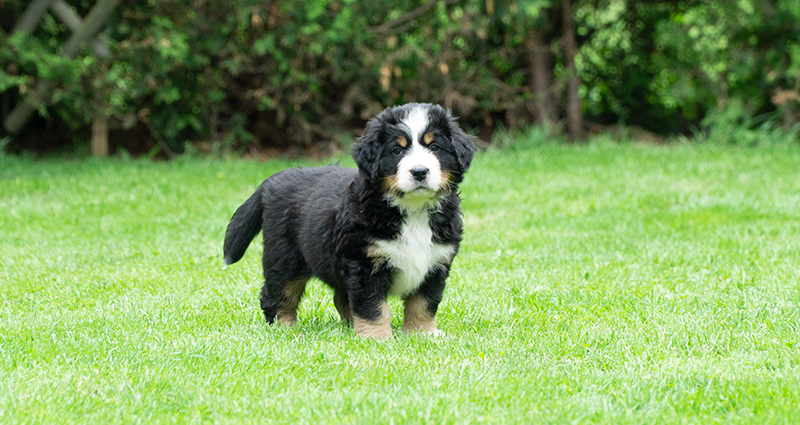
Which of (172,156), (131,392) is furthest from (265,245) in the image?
(172,156)

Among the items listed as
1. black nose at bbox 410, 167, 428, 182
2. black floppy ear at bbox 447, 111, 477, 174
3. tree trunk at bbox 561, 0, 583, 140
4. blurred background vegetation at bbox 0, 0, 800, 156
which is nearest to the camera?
black nose at bbox 410, 167, 428, 182

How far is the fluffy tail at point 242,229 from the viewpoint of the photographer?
4672mm

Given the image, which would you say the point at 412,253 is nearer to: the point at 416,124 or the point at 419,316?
the point at 419,316

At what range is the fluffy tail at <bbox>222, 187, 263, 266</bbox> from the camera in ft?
15.3

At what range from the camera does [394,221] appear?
399 cm

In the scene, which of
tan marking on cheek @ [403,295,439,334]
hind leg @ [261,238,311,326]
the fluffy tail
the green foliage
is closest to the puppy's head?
tan marking on cheek @ [403,295,439,334]

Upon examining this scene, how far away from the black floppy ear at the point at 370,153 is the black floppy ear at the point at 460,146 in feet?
1.11

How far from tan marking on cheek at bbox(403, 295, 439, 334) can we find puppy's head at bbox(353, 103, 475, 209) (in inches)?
19.3

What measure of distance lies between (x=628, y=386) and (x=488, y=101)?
8724 mm

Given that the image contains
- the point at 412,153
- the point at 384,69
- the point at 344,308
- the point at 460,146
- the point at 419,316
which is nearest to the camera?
the point at 412,153

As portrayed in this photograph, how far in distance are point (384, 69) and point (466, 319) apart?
21.8ft

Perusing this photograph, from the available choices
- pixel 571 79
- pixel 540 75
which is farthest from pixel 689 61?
pixel 540 75

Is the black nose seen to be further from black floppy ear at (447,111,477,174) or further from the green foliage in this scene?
the green foliage

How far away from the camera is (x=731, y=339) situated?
4.00 meters
